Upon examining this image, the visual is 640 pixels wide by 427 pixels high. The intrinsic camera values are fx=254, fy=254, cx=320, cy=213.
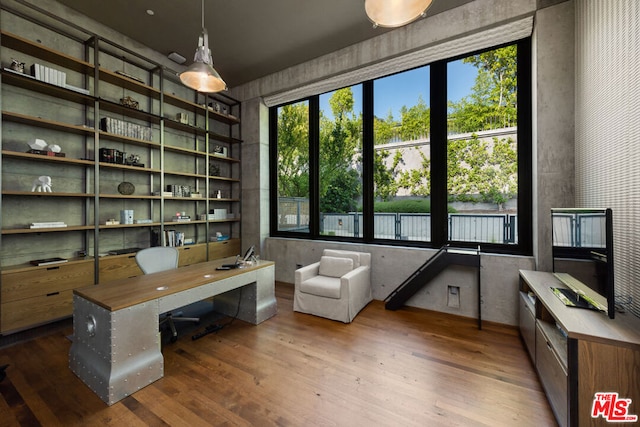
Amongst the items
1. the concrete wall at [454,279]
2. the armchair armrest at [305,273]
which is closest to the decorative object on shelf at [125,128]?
the armchair armrest at [305,273]

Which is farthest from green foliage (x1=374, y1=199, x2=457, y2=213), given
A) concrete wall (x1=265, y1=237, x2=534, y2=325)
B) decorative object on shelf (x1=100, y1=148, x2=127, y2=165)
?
decorative object on shelf (x1=100, y1=148, x2=127, y2=165)

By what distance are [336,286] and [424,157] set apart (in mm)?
2161

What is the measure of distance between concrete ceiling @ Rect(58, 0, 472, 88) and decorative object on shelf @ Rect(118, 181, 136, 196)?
2171 mm

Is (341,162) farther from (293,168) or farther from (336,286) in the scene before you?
(336,286)

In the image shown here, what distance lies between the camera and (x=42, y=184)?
2811 mm

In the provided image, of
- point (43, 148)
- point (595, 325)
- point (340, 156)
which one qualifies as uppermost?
point (340, 156)

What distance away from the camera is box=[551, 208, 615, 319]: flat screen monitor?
1493 mm

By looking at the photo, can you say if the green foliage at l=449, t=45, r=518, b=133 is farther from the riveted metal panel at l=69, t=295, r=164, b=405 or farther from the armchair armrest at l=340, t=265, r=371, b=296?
the riveted metal panel at l=69, t=295, r=164, b=405

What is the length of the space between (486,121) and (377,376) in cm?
320

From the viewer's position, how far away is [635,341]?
127 cm

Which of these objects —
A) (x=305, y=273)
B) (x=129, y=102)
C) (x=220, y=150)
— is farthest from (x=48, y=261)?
(x=220, y=150)

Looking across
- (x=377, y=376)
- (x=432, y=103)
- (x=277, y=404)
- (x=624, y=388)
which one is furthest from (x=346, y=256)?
(x=624, y=388)

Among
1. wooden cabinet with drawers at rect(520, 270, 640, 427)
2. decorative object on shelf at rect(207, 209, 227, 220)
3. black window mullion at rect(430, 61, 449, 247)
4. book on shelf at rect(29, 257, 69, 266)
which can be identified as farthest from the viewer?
decorative object on shelf at rect(207, 209, 227, 220)

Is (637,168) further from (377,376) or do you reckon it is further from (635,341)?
(377,376)
